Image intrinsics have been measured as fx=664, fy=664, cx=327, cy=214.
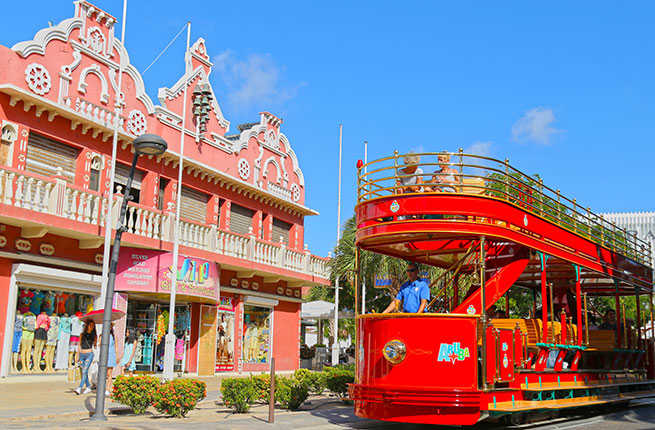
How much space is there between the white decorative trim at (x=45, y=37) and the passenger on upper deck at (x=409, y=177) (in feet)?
37.9

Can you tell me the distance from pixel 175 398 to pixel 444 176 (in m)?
6.29

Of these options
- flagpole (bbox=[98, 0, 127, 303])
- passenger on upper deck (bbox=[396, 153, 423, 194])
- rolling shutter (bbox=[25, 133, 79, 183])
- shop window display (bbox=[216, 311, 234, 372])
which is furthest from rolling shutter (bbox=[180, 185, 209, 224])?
passenger on upper deck (bbox=[396, 153, 423, 194])

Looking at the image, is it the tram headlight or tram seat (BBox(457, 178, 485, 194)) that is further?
tram seat (BBox(457, 178, 485, 194))

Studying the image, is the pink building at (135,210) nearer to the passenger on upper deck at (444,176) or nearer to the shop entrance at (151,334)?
the shop entrance at (151,334)

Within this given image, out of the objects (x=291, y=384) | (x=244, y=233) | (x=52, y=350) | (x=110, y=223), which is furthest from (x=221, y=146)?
(x=291, y=384)

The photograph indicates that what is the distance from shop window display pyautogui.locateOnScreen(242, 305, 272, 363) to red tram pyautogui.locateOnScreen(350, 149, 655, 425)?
1388cm

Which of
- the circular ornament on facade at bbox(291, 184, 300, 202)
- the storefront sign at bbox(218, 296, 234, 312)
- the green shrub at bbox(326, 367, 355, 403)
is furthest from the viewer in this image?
the circular ornament on facade at bbox(291, 184, 300, 202)

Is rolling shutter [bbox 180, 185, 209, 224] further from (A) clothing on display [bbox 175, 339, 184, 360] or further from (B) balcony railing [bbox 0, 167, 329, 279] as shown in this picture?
(A) clothing on display [bbox 175, 339, 184, 360]

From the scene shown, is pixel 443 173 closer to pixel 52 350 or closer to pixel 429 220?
pixel 429 220

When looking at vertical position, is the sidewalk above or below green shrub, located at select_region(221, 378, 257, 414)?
below

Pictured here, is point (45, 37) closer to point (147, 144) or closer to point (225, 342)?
point (147, 144)

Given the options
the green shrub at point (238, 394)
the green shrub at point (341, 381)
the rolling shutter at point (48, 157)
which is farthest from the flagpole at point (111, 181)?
the green shrub at point (341, 381)

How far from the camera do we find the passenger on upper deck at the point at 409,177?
11469 mm

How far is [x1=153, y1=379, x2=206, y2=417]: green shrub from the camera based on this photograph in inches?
477
